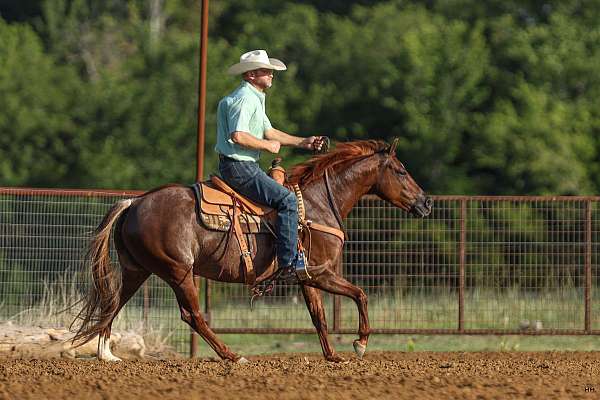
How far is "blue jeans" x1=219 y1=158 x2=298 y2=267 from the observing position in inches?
462

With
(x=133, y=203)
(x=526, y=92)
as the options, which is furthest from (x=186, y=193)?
(x=526, y=92)

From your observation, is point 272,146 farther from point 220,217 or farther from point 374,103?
point 374,103

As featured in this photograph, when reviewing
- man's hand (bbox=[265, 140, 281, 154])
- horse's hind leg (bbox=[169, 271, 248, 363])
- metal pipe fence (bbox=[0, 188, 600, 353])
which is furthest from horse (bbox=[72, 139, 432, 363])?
metal pipe fence (bbox=[0, 188, 600, 353])

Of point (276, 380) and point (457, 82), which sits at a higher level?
point (457, 82)

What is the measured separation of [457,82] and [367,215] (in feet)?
59.7

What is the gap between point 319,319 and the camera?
12.2 meters

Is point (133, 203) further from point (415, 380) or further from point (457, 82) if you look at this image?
point (457, 82)

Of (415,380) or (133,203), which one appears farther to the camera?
(133,203)

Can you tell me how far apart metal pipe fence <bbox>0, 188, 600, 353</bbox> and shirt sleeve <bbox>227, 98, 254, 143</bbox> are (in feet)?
12.6

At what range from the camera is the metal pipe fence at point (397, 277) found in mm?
15289

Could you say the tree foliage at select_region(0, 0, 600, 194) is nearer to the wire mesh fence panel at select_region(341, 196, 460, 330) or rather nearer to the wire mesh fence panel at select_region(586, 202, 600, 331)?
the wire mesh fence panel at select_region(586, 202, 600, 331)

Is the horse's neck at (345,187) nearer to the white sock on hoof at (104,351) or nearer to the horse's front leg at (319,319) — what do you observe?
the horse's front leg at (319,319)

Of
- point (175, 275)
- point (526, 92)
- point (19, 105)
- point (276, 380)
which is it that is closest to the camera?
point (276, 380)

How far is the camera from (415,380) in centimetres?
992
